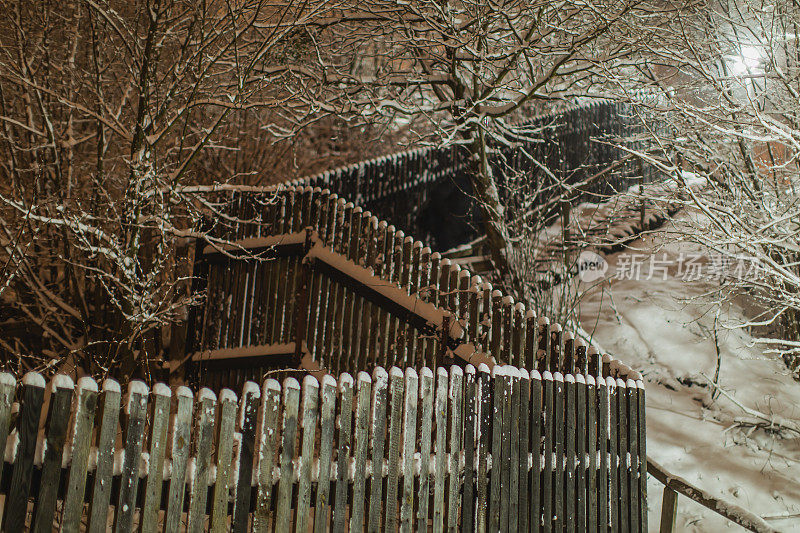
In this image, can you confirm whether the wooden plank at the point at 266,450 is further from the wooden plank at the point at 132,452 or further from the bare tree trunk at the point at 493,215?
the bare tree trunk at the point at 493,215

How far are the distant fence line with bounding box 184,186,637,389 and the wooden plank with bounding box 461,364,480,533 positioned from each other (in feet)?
2.94

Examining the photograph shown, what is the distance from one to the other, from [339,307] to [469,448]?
103 inches

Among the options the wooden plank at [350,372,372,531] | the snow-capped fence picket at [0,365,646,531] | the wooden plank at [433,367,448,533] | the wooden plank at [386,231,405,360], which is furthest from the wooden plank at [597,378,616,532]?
the wooden plank at [350,372,372,531]

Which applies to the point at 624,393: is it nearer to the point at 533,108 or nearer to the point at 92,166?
the point at 92,166

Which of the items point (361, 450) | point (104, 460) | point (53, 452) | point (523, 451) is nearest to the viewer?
point (53, 452)

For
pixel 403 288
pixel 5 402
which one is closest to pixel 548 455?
pixel 403 288

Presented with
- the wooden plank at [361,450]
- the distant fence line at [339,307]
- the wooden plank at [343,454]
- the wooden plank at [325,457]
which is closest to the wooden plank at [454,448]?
the wooden plank at [361,450]

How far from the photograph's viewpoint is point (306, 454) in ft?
11.6

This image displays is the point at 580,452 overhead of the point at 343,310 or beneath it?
beneath

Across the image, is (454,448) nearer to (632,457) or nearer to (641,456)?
(632,457)

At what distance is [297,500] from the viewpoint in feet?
11.5

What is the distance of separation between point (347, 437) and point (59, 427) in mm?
1499

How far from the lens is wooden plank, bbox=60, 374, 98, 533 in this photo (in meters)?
2.83

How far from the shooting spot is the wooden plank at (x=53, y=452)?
275cm
